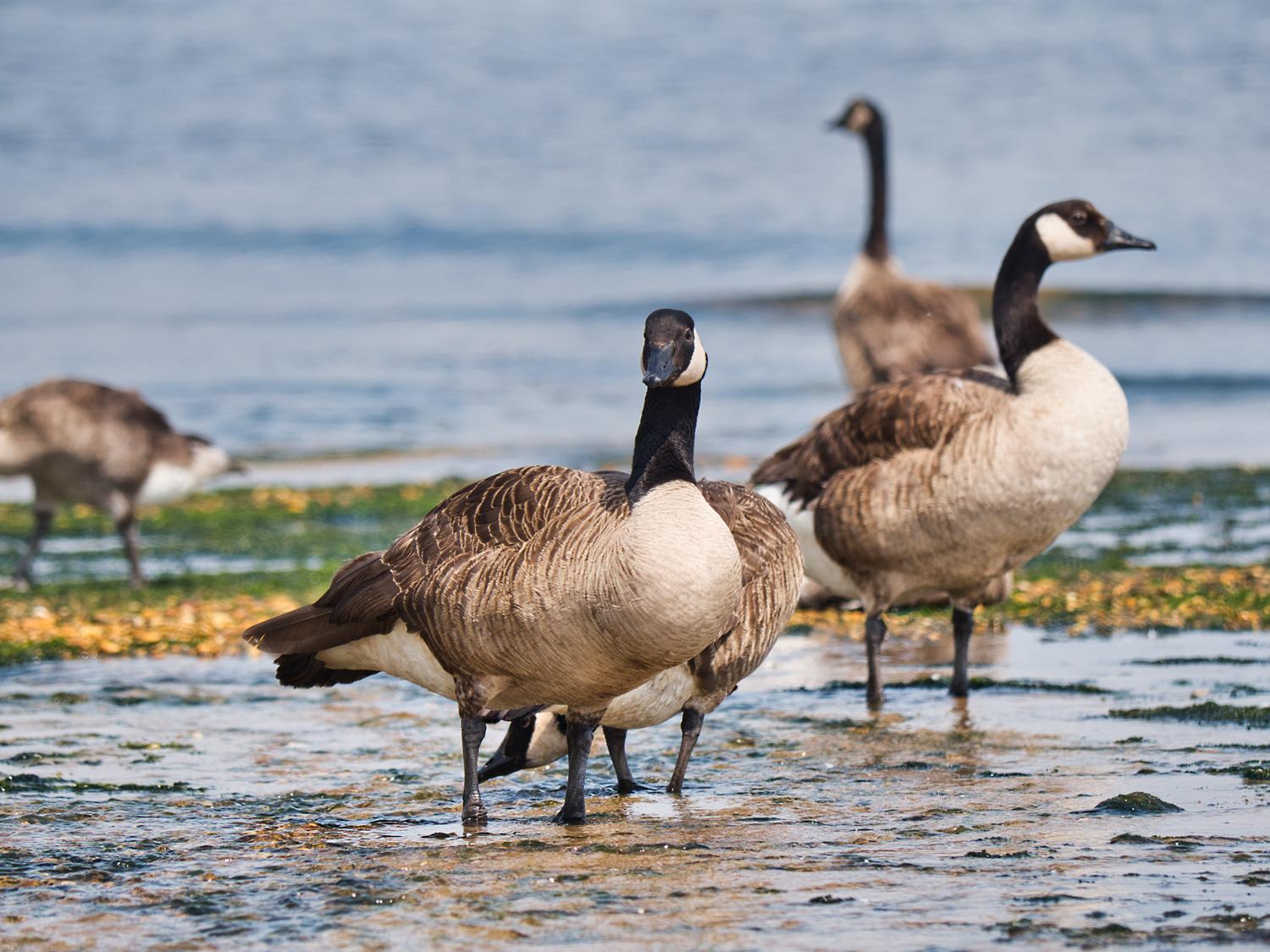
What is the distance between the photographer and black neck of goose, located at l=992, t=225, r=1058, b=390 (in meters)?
8.71

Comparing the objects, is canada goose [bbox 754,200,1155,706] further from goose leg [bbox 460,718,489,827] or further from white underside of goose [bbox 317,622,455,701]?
goose leg [bbox 460,718,489,827]

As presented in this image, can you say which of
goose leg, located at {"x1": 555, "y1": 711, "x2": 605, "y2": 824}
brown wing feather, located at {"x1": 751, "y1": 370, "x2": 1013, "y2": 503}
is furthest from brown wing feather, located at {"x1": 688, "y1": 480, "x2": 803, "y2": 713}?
brown wing feather, located at {"x1": 751, "y1": 370, "x2": 1013, "y2": 503}

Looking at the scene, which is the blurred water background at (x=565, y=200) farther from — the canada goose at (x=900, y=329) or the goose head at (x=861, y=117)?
the goose head at (x=861, y=117)

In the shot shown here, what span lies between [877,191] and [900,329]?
137 inches

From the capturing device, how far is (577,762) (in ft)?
20.5

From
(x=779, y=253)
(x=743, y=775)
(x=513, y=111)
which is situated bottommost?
(x=743, y=775)

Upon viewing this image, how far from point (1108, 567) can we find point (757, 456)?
656 centimetres

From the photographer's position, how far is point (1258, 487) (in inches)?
561

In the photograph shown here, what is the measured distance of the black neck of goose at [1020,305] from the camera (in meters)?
8.71

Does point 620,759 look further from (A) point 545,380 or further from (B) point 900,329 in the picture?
(A) point 545,380

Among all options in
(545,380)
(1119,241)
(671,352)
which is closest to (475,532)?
(671,352)

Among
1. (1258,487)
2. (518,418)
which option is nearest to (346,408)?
(518,418)

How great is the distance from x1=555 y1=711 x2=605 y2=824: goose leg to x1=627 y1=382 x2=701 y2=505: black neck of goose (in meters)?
0.91

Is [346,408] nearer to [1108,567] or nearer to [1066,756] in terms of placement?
[1108,567]
